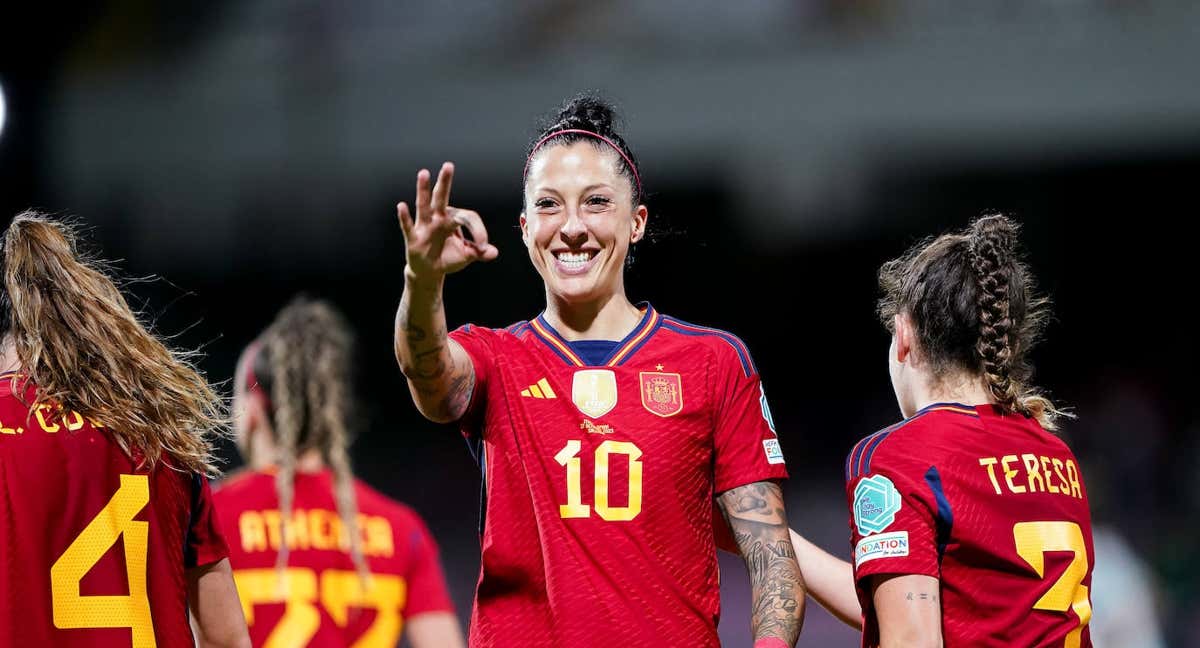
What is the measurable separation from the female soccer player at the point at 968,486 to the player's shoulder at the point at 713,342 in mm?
392

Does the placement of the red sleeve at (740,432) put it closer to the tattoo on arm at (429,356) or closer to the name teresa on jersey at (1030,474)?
the name teresa on jersey at (1030,474)

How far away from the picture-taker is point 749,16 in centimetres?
1208

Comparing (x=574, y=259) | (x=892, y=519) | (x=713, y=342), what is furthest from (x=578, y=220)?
(x=892, y=519)

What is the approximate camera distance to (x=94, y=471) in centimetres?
295

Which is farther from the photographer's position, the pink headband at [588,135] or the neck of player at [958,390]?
the pink headband at [588,135]

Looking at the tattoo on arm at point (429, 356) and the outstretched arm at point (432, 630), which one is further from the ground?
the tattoo on arm at point (429, 356)

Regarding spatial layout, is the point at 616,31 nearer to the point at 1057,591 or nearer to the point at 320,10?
the point at 320,10

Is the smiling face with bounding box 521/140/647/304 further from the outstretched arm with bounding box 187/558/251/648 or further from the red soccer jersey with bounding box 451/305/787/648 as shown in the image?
the outstretched arm with bounding box 187/558/251/648

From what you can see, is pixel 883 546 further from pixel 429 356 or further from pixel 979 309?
pixel 429 356

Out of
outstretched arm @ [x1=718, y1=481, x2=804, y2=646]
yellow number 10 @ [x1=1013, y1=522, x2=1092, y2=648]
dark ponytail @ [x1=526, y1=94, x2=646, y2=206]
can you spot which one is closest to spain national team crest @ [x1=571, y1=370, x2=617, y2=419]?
outstretched arm @ [x1=718, y1=481, x2=804, y2=646]

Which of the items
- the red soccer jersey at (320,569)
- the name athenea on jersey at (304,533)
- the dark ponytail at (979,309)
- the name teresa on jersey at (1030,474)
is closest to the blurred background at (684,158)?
the red soccer jersey at (320,569)

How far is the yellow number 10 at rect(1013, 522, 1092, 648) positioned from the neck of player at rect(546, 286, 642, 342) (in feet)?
3.69

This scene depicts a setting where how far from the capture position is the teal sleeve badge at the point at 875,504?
3002mm

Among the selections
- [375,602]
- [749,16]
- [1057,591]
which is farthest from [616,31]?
[1057,591]
